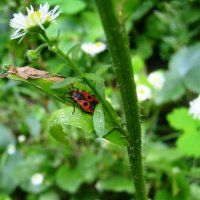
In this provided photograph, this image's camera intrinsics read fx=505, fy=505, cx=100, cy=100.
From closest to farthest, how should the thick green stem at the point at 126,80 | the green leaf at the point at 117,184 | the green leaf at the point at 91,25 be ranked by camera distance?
1. the thick green stem at the point at 126,80
2. the green leaf at the point at 117,184
3. the green leaf at the point at 91,25

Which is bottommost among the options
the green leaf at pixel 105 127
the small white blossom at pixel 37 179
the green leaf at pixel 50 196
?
the green leaf at pixel 105 127

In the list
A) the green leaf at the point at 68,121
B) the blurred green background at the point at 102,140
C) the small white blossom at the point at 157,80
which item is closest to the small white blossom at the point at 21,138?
the blurred green background at the point at 102,140

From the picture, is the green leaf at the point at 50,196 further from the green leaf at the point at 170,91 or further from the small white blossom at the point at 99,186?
the green leaf at the point at 170,91

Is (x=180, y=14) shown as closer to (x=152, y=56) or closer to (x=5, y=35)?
(x=152, y=56)

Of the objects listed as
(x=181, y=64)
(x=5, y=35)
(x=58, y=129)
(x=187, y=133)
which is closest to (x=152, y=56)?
(x=181, y=64)

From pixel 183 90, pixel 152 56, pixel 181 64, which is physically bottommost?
pixel 183 90

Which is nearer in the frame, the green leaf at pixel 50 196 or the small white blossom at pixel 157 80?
the green leaf at pixel 50 196

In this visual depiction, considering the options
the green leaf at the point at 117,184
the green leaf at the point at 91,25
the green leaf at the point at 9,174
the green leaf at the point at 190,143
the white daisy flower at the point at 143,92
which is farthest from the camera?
the green leaf at the point at 91,25

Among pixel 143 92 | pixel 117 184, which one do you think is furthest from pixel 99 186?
pixel 143 92
